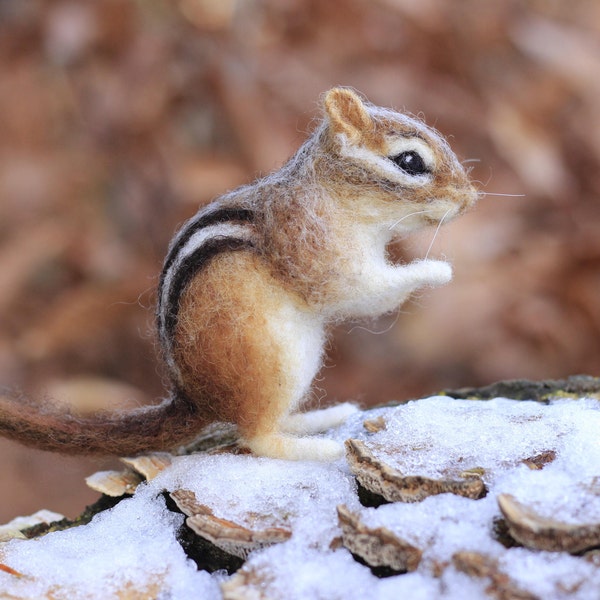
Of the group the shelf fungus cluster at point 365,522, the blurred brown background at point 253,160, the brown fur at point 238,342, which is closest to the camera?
the shelf fungus cluster at point 365,522

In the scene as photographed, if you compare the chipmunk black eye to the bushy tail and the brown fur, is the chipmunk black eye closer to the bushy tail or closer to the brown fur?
the brown fur

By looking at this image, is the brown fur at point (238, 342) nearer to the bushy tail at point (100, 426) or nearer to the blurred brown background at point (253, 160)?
the bushy tail at point (100, 426)

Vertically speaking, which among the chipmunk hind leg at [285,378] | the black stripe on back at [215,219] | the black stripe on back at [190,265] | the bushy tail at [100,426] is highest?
the black stripe on back at [215,219]

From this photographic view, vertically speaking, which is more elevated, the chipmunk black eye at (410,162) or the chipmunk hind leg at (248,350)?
the chipmunk black eye at (410,162)

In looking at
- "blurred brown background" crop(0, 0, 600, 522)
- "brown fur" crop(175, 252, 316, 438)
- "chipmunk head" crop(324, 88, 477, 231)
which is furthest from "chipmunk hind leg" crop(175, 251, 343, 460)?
"blurred brown background" crop(0, 0, 600, 522)

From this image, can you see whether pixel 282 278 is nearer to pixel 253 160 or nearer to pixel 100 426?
pixel 100 426

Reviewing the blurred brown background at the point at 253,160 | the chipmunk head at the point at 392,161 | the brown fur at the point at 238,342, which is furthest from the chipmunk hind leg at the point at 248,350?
the blurred brown background at the point at 253,160

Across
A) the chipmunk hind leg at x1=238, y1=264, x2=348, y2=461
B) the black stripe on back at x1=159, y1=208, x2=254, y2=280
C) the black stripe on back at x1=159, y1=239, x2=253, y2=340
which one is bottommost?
the chipmunk hind leg at x1=238, y1=264, x2=348, y2=461
